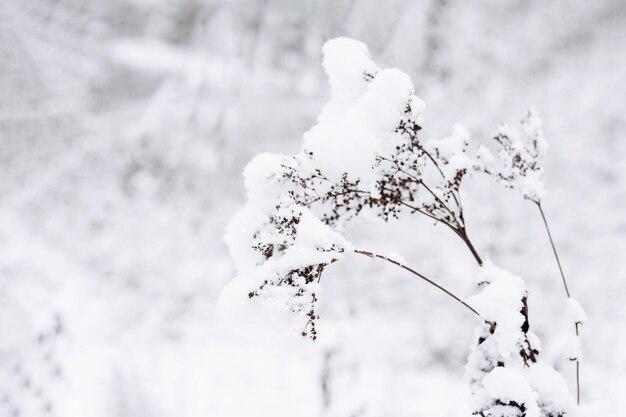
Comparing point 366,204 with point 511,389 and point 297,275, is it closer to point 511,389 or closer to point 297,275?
point 297,275

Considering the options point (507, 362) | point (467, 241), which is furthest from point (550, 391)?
point (467, 241)

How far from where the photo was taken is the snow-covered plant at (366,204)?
2.68ft

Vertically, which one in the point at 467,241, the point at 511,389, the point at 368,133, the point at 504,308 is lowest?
the point at 511,389

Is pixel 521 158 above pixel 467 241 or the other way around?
above

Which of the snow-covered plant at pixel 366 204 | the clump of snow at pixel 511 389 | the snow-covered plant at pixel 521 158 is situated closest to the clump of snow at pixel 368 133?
the snow-covered plant at pixel 366 204

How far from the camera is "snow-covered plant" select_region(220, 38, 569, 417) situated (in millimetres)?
818

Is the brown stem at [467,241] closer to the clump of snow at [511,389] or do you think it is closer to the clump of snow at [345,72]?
the clump of snow at [511,389]

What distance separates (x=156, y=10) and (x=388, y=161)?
9.62 ft

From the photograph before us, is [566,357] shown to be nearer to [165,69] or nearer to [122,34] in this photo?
[165,69]

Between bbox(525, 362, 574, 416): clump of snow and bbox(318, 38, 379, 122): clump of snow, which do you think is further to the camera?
bbox(318, 38, 379, 122): clump of snow

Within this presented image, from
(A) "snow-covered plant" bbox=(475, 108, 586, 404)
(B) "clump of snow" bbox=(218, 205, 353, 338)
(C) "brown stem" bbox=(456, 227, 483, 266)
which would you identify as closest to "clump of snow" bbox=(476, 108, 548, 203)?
(A) "snow-covered plant" bbox=(475, 108, 586, 404)

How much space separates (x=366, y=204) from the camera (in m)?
0.94

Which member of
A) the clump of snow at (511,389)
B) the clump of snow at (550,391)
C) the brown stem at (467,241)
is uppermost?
the brown stem at (467,241)

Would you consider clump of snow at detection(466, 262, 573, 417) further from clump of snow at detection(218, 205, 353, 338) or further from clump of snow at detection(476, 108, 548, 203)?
clump of snow at detection(218, 205, 353, 338)
